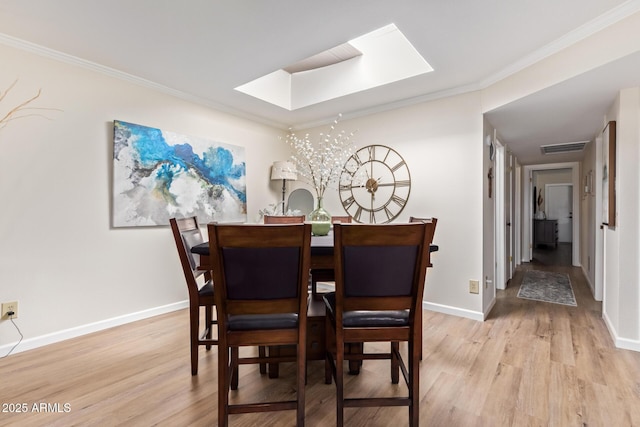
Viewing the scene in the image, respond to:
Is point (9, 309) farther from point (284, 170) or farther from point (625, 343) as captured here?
point (625, 343)

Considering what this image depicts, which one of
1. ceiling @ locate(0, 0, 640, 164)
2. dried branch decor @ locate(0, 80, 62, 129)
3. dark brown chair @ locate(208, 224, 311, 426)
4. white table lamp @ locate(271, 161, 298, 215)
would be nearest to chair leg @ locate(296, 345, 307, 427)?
dark brown chair @ locate(208, 224, 311, 426)

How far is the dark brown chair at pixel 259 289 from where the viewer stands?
4.21 feet

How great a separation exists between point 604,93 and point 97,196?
4.22 m

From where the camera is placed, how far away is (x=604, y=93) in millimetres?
2387

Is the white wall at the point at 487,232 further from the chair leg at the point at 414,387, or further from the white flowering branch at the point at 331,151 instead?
the chair leg at the point at 414,387

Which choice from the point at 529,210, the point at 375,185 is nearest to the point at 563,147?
the point at 529,210

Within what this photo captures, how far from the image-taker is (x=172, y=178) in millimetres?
3123

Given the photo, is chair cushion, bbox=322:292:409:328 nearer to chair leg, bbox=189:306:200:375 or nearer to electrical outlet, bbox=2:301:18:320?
chair leg, bbox=189:306:200:375

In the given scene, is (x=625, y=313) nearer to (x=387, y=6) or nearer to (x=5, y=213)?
(x=387, y=6)

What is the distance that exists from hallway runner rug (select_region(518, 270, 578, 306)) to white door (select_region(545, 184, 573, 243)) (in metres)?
6.18

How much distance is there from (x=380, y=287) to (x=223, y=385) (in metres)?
0.83

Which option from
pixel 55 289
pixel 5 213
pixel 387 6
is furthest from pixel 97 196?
pixel 387 6

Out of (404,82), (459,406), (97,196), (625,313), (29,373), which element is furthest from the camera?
(404,82)

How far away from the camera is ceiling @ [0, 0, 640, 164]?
1853 mm
